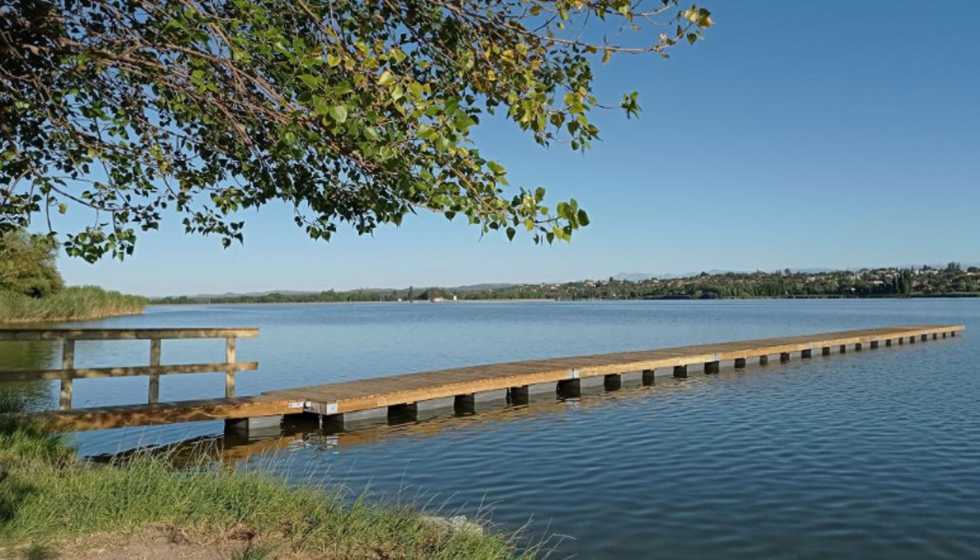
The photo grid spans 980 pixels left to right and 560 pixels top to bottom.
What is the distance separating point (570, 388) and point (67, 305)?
48973 mm

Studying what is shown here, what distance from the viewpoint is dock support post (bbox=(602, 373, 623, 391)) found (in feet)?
65.5

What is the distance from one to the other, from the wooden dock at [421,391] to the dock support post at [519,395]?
3cm

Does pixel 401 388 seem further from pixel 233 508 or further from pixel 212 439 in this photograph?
pixel 233 508

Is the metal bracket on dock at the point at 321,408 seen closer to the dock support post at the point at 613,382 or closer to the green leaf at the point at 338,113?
the dock support post at the point at 613,382

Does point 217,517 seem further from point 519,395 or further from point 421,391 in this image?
point 519,395

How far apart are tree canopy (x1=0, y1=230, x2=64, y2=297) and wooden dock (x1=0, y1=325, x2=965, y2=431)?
2787cm

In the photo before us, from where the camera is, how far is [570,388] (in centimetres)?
1909

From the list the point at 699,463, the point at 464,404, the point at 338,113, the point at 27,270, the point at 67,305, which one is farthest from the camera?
the point at 67,305

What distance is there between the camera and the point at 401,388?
1504 centimetres

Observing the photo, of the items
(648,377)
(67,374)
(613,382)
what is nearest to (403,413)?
(67,374)

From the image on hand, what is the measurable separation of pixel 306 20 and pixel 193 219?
2.69 m

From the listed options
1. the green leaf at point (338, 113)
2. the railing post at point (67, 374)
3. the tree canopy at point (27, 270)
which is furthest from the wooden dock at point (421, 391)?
the tree canopy at point (27, 270)

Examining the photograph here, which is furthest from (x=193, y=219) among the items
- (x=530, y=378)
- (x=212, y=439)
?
(x=530, y=378)

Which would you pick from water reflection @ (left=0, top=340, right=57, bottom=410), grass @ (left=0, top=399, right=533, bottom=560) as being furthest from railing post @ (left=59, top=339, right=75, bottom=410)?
grass @ (left=0, top=399, right=533, bottom=560)
